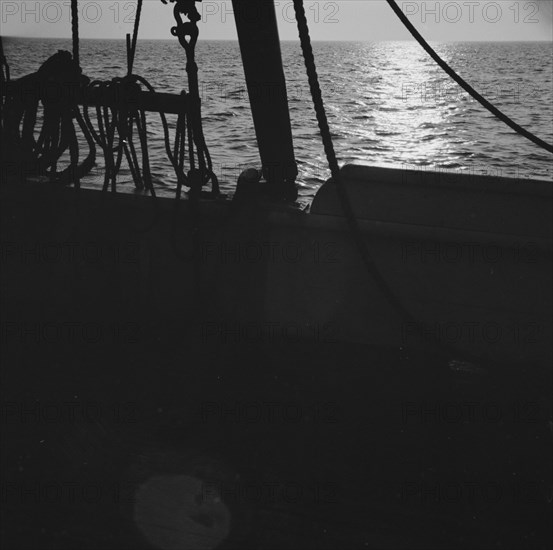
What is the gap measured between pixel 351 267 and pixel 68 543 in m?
1.91

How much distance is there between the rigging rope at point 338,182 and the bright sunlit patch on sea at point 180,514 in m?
1.23

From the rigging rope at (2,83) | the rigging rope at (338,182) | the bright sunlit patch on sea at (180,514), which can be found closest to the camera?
the bright sunlit patch on sea at (180,514)

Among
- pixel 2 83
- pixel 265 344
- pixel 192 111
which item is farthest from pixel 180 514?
pixel 2 83

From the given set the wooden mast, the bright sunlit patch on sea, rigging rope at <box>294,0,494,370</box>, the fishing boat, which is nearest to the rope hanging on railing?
the fishing boat

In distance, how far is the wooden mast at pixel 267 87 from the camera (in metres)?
3.08

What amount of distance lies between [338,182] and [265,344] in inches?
44.8

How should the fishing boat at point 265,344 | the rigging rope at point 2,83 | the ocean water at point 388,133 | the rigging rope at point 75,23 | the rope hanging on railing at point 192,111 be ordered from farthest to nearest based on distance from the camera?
the ocean water at point 388,133
the rigging rope at point 2,83
the rigging rope at point 75,23
the rope hanging on railing at point 192,111
the fishing boat at point 265,344

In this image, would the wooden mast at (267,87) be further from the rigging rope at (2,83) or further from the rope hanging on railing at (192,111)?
the rigging rope at (2,83)

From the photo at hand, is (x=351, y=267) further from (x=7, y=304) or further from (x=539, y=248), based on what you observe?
(x=7, y=304)

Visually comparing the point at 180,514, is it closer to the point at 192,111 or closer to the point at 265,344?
the point at 265,344

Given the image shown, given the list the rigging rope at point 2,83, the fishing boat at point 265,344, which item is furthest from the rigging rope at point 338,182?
the rigging rope at point 2,83

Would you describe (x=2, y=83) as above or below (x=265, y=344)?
above

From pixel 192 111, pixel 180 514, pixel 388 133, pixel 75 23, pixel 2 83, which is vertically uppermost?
pixel 75 23

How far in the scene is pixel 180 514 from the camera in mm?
2277
